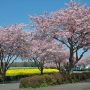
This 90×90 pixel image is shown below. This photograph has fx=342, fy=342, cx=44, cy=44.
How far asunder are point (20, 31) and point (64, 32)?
12584 mm

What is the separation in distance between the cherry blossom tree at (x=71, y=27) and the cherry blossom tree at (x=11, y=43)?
8.15 m

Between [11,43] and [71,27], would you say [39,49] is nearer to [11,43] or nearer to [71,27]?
[11,43]

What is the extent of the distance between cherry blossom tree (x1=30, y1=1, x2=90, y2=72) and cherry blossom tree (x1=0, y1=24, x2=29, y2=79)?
26.7 ft

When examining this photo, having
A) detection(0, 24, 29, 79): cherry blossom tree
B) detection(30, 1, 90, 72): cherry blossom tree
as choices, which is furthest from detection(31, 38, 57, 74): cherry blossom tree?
detection(30, 1, 90, 72): cherry blossom tree

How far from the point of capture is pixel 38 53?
2016 inches

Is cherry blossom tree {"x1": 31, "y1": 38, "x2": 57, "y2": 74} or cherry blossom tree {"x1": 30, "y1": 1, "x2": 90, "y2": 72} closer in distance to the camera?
cherry blossom tree {"x1": 30, "y1": 1, "x2": 90, "y2": 72}

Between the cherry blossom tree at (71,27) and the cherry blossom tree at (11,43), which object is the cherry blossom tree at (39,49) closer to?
the cherry blossom tree at (11,43)

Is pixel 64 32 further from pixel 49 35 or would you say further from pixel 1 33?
pixel 1 33

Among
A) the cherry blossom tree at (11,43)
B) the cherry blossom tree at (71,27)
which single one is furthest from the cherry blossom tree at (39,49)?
the cherry blossom tree at (71,27)

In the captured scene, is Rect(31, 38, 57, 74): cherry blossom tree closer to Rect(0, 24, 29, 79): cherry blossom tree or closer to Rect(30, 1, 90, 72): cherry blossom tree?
Rect(0, 24, 29, 79): cherry blossom tree

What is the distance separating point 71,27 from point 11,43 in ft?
38.8

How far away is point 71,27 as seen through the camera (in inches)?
1404

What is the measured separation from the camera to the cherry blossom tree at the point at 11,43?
1761 inches

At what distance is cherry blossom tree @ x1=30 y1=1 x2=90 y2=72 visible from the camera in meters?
35.2
